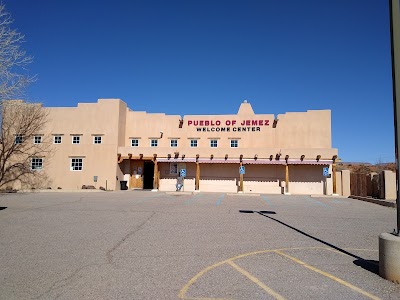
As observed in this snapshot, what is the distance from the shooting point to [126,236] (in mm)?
9453

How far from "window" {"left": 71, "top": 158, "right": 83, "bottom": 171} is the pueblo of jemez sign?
10.3 metres

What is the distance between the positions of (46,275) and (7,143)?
94.8 ft

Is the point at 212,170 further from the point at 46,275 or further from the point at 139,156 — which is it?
the point at 46,275

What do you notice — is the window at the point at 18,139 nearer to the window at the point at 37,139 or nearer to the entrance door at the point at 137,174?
the window at the point at 37,139

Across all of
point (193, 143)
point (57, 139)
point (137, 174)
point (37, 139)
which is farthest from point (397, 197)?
point (37, 139)

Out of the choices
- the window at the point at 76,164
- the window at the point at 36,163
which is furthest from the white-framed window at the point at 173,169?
the window at the point at 36,163

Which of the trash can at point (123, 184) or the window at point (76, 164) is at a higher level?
the window at point (76, 164)

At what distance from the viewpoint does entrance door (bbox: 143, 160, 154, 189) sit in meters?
32.8

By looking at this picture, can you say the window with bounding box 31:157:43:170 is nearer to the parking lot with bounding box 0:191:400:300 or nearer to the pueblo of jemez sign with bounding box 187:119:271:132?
the pueblo of jemez sign with bounding box 187:119:271:132

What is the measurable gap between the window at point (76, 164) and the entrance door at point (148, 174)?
223 inches

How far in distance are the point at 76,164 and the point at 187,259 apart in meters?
26.5

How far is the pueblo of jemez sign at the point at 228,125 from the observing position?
31.6m

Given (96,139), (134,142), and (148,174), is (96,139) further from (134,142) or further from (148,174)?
(148,174)

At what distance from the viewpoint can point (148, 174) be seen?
109 ft
